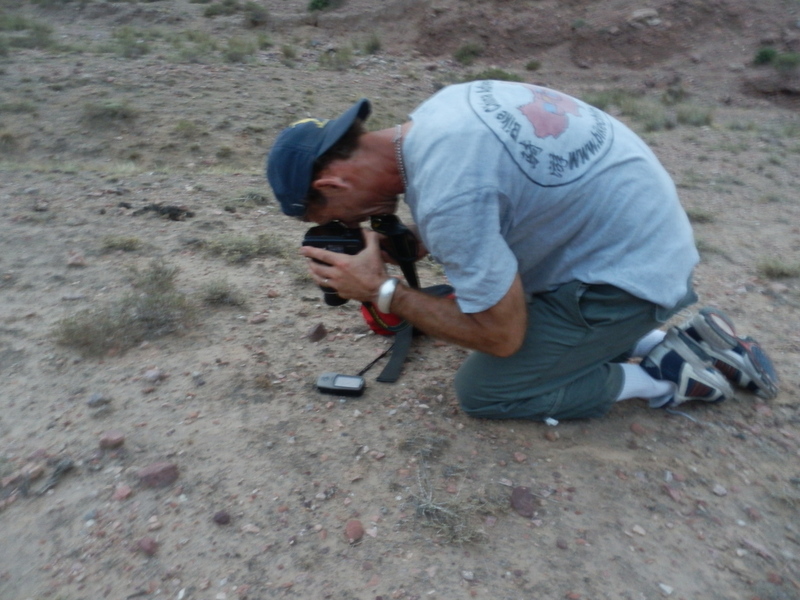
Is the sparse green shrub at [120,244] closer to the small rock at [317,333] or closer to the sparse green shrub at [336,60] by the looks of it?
the small rock at [317,333]

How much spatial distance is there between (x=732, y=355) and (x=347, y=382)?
134 cm

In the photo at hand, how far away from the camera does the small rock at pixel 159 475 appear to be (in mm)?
2047

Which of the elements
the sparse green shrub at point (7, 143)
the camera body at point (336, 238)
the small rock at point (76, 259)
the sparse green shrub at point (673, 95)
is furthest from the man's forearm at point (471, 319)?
the sparse green shrub at point (673, 95)

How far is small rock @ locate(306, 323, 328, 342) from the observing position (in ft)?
9.37

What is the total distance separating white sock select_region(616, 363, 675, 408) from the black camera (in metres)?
0.83

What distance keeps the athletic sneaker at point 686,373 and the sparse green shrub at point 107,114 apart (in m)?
6.62

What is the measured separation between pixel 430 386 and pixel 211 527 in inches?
38.0

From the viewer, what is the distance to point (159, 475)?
206 centimetres

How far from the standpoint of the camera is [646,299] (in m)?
2.12

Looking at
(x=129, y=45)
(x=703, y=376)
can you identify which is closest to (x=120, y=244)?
(x=703, y=376)

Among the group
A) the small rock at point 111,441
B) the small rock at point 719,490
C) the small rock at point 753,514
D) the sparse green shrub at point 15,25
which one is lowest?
the sparse green shrub at point 15,25

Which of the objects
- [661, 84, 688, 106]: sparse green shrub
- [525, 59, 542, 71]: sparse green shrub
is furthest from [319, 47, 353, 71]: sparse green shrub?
[661, 84, 688, 106]: sparse green shrub

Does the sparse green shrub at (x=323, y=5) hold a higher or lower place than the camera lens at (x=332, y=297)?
lower

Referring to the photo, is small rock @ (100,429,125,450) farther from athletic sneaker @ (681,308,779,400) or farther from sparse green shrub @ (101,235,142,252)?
athletic sneaker @ (681,308,779,400)
